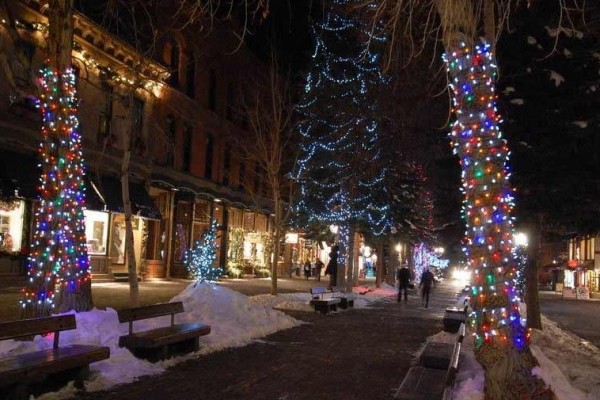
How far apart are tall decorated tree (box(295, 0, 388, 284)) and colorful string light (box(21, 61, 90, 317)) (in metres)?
16.8

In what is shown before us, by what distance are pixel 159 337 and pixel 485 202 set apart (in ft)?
17.5

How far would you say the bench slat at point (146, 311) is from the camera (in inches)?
358

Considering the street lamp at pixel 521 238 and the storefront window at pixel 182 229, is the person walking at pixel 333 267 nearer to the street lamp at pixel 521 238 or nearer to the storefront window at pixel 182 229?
the storefront window at pixel 182 229

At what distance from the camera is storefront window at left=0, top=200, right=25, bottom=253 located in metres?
19.2

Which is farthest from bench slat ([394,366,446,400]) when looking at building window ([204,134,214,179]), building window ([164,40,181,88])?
building window ([204,134,214,179])

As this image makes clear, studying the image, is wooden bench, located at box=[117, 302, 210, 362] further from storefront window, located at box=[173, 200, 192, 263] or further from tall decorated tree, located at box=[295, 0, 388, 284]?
storefront window, located at box=[173, 200, 192, 263]

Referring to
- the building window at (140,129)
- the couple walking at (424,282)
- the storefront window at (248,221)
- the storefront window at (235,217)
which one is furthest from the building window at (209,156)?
the couple walking at (424,282)

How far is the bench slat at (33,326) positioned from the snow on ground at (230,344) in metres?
0.77

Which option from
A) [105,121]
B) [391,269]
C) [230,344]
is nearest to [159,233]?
[105,121]

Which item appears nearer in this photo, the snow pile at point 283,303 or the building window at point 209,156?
the snow pile at point 283,303

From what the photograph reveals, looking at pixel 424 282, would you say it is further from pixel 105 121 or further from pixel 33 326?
pixel 33 326

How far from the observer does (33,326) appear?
6980 millimetres

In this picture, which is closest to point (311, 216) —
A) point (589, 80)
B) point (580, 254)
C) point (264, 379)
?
point (589, 80)

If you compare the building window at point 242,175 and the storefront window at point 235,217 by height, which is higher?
the building window at point 242,175
